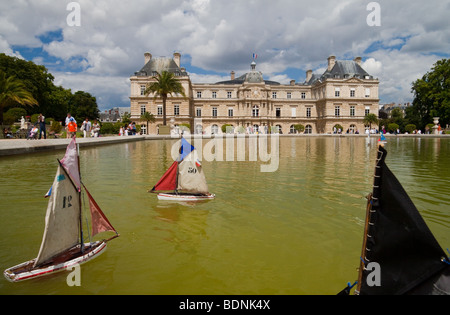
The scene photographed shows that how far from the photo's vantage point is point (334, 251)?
13.5 ft

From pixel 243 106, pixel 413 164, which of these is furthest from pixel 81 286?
pixel 243 106

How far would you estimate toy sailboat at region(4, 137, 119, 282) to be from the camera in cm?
324

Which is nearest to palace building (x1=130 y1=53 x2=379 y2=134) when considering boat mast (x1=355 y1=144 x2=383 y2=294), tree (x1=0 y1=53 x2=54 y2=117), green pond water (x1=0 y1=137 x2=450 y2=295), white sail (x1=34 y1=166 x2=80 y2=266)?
tree (x1=0 y1=53 x2=54 y2=117)

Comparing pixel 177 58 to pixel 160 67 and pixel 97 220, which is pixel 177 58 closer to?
pixel 160 67

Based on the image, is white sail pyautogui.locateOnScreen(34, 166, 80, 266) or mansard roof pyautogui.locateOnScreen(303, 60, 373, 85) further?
mansard roof pyautogui.locateOnScreen(303, 60, 373, 85)

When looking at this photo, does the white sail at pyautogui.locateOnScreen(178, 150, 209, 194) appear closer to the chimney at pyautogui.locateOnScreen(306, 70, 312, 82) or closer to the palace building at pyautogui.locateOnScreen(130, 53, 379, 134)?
the palace building at pyautogui.locateOnScreen(130, 53, 379, 134)

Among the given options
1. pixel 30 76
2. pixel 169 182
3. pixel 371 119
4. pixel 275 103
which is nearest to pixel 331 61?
pixel 275 103

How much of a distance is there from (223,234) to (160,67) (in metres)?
56.0

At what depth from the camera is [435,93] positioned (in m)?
49.2

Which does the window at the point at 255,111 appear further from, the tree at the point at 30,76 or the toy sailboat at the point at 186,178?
the toy sailboat at the point at 186,178

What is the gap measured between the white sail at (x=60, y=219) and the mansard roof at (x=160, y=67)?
5370cm

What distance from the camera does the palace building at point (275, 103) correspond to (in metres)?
57.9

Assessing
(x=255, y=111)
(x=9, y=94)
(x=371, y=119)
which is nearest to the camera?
(x=9, y=94)

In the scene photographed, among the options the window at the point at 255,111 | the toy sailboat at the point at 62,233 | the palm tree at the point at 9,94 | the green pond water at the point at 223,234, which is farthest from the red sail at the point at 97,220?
the window at the point at 255,111
